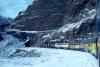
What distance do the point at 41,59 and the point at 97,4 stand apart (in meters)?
0.63

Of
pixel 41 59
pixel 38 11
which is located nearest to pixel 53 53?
pixel 41 59

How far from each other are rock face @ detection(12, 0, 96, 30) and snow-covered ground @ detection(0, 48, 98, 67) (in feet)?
0.68

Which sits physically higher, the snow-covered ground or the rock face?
the rock face

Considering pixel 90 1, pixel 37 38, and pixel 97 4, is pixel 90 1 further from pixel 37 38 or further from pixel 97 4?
pixel 37 38

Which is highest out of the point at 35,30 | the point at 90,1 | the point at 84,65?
the point at 90,1

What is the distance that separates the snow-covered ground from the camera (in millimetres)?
3637

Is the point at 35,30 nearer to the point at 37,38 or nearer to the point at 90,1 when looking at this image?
the point at 37,38

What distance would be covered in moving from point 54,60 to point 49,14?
394 mm

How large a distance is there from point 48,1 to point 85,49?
51 cm

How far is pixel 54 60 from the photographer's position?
12.1 ft

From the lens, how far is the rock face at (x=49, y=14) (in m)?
3.76

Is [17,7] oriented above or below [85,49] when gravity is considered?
above

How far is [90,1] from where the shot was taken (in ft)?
12.6

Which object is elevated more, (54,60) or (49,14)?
(49,14)
